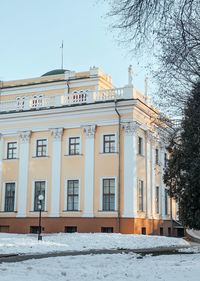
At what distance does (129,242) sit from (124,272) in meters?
15.1

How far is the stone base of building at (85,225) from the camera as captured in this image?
34.9 meters

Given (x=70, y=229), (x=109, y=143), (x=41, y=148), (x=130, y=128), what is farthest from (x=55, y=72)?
(x=70, y=229)

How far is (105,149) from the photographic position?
36844 mm

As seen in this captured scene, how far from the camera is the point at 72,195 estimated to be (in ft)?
122

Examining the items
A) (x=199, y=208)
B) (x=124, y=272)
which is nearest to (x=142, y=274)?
(x=124, y=272)

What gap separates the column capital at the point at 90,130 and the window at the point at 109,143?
94 cm

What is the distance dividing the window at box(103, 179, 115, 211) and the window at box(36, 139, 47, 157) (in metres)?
5.86

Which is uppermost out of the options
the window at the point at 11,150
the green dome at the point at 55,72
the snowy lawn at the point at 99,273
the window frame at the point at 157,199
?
the green dome at the point at 55,72

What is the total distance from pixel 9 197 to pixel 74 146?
22.7ft

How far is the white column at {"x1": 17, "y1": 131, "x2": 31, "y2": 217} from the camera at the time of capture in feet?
126

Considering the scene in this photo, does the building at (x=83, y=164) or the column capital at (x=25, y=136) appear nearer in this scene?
the building at (x=83, y=164)

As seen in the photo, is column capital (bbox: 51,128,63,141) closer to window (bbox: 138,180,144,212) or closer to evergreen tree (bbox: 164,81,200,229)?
window (bbox: 138,180,144,212)

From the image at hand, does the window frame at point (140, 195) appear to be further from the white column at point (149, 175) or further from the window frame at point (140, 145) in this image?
the window frame at point (140, 145)

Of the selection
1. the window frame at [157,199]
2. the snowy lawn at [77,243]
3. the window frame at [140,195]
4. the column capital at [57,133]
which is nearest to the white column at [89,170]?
the column capital at [57,133]
